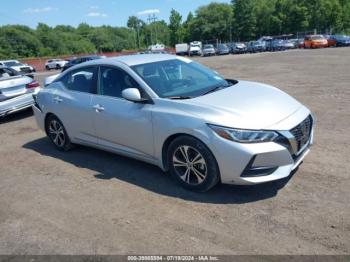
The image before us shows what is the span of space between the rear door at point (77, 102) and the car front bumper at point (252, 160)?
2.37 metres

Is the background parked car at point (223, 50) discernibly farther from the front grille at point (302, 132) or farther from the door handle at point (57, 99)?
the front grille at point (302, 132)

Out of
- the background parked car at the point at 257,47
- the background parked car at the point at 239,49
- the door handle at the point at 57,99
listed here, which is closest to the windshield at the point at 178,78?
the door handle at the point at 57,99

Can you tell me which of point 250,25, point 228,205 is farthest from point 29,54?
point 228,205

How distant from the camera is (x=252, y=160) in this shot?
406cm

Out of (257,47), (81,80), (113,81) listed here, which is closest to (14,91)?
(81,80)

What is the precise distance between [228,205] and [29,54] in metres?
109

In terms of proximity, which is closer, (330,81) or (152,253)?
(152,253)

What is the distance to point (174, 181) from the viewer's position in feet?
16.3

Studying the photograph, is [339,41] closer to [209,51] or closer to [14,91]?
[209,51]

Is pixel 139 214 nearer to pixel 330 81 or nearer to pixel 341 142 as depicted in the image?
pixel 341 142

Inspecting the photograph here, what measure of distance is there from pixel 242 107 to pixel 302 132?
2.51 feet

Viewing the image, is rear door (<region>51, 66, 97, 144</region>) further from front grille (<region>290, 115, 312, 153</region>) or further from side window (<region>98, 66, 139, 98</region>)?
front grille (<region>290, 115, 312, 153</region>)

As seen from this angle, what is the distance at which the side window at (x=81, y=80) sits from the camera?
5809 millimetres

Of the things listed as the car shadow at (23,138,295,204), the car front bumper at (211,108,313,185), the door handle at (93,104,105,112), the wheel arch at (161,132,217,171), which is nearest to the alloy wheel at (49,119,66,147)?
the car shadow at (23,138,295,204)
